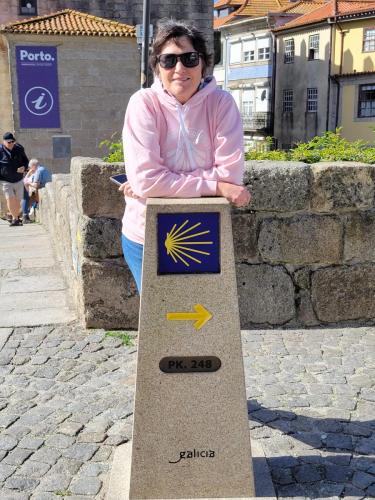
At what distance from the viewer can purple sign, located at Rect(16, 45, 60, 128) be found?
64.5 feet

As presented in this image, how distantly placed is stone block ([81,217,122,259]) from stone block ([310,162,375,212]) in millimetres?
1584

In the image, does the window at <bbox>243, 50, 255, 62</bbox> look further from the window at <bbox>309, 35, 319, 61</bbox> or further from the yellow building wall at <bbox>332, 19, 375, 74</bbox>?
the yellow building wall at <bbox>332, 19, 375, 74</bbox>

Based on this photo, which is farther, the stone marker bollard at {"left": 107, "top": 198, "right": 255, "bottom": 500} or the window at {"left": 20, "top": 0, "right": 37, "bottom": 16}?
the window at {"left": 20, "top": 0, "right": 37, "bottom": 16}

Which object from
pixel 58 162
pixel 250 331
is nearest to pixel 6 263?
pixel 250 331

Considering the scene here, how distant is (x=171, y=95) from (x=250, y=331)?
8.69ft

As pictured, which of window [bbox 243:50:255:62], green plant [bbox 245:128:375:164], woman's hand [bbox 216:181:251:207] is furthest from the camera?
window [bbox 243:50:255:62]

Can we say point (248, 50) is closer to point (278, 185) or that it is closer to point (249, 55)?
point (249, 55)

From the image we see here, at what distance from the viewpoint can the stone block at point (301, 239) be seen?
4.84m

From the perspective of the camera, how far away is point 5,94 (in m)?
20.9

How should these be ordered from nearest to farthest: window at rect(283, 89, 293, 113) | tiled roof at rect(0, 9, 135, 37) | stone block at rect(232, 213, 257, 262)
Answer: stone block at rect(232, 213, 257, 262) → tiled roof at rect(0, 9, 135, 37) → window at rect(283, 89, 293, 113)

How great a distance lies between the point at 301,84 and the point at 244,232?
37.5 m

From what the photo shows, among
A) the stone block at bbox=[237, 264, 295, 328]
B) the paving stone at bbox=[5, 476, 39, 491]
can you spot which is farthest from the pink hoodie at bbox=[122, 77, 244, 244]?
the stone block at bbox=[237, 264, 295, 328]

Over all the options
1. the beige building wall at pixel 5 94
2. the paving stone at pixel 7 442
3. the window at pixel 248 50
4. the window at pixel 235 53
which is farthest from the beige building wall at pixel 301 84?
the paving stone at pixel 7 442

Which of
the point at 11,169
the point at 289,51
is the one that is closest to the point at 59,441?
the point at 11,169
